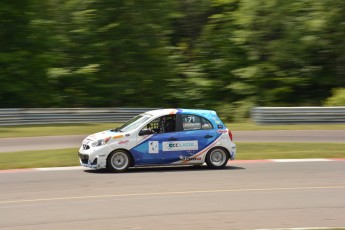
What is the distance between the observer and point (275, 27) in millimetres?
36906

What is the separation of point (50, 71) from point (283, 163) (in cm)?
2112

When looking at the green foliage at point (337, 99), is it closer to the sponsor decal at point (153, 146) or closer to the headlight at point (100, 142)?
the sponsor decal at point (153, 146)

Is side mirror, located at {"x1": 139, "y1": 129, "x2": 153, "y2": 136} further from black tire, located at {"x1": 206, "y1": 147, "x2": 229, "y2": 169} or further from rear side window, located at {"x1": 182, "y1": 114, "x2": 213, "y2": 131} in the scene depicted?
black tire, located at {"x1": 206, "y1": 147, "x2": 229, "y2": 169}

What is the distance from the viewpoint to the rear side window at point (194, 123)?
52.4ft

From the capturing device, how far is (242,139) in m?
24.1

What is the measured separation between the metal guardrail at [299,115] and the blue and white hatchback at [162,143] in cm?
1384

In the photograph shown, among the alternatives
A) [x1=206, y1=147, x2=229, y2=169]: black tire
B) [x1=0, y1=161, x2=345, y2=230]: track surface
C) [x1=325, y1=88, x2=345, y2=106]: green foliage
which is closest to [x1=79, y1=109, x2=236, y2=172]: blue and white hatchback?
[x1=206, y1=147, x2=229, y2=169]: black tire

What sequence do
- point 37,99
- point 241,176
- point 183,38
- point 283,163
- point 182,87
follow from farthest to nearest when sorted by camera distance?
point 183,38
point 182,87
point 37,99
point 283,163
point 241,176

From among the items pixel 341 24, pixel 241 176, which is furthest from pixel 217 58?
pixel 241 176

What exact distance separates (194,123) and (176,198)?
4.44m

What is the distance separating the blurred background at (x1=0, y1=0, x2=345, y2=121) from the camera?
1433 inches

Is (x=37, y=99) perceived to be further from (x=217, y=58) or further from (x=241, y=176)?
(x=241, y=176)

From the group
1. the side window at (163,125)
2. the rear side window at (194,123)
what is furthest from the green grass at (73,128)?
the rear side window at (194,123)

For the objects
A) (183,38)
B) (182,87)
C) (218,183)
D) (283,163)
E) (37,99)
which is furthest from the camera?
(183,38)
